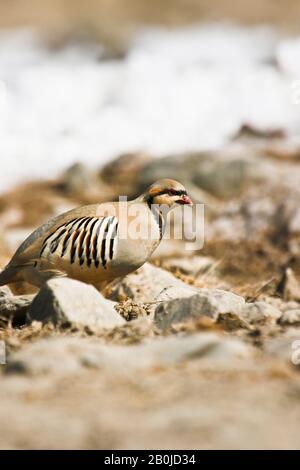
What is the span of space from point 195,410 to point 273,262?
1057 cm

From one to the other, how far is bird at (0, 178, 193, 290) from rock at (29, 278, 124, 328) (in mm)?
620

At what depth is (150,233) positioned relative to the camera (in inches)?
223

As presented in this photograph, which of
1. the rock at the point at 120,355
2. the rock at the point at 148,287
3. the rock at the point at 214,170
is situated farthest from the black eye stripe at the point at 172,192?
the rock at the point at 214,170

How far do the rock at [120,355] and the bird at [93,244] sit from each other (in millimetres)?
1371

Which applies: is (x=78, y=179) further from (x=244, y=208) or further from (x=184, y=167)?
(x=244, y=208)

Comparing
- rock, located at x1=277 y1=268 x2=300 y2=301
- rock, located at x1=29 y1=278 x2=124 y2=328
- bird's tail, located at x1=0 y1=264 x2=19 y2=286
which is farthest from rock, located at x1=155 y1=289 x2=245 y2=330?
rock, located at x1=277 y1=268 x2=300 y2=301

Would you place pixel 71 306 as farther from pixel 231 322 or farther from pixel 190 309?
pixel 231 322

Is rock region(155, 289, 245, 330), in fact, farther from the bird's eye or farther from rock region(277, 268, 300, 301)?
rock region(277, 268, 300, 301)

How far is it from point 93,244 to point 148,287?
1.30 metres

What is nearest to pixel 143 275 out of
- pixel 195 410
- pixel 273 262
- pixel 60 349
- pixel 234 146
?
pixel 60 349

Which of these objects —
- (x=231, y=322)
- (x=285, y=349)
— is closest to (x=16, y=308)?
(x=231, y=322)

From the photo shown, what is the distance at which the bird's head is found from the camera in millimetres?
5914

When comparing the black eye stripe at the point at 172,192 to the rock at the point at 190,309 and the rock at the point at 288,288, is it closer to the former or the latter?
the rock at the point at 190,309

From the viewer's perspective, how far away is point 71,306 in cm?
472
